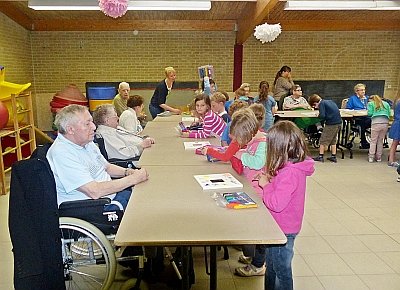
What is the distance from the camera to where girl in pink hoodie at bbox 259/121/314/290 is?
197 cm

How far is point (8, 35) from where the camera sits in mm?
7926

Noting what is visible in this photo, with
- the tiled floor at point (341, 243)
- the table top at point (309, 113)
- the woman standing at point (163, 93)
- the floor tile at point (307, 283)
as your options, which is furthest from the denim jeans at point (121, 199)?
the table top at point (309, 113)

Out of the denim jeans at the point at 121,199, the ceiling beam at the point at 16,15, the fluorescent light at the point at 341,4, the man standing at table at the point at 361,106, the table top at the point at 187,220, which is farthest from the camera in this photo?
the ceiling beam at the point at 16,15

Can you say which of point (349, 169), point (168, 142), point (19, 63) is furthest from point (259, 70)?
point (168, 142)

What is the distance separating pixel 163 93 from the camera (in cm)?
624

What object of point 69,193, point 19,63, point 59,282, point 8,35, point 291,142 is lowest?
point 59,282

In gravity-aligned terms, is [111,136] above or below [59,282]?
above

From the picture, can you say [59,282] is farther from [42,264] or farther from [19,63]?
[19,63]

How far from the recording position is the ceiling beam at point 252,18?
6801mm

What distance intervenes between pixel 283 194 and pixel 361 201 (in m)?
2.89

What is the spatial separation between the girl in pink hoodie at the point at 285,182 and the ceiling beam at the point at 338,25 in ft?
25.3

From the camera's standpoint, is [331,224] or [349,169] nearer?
[331,224]

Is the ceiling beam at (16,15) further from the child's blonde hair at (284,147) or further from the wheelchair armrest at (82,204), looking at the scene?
the child's blonde hair at (284,147)

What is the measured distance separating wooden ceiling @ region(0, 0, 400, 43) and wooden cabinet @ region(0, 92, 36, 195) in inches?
133
